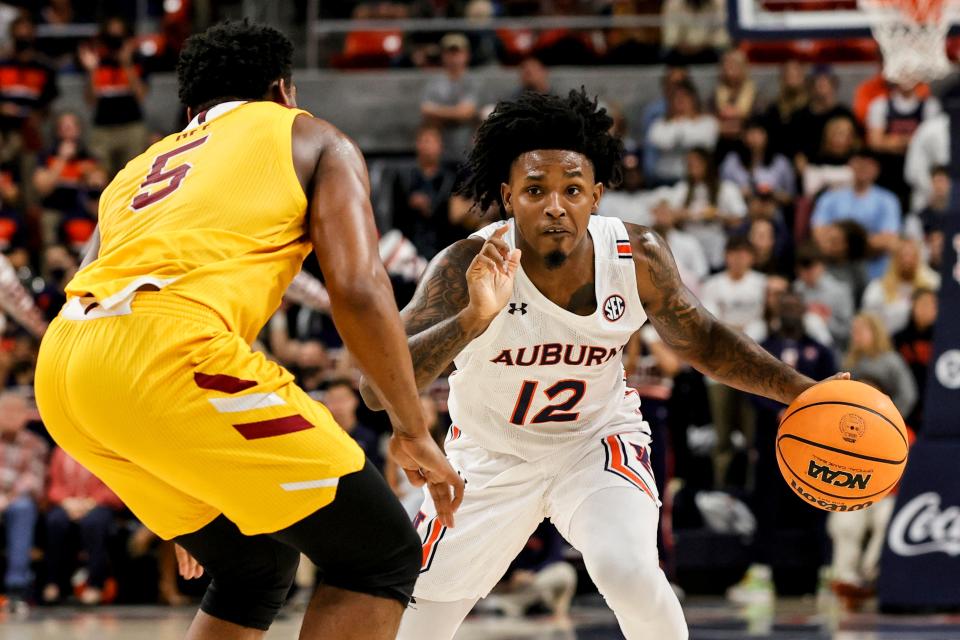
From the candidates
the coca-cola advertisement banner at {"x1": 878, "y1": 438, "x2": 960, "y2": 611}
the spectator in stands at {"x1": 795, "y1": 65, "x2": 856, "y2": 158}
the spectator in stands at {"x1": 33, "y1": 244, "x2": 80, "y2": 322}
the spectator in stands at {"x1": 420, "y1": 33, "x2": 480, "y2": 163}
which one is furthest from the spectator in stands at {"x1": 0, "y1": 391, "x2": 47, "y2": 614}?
the spectator in stands at {"x1": 795, "y1": 65, "x2": 856, "y2": 158}

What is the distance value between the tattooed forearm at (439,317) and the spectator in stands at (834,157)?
25.5 ft

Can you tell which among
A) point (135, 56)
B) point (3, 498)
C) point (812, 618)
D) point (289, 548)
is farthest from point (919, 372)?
point (135, 56)

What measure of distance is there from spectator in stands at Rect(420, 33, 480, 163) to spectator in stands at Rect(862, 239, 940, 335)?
453cm

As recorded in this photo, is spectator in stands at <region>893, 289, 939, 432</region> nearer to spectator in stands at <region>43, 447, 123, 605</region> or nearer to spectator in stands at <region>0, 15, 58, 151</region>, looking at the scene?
spectator in stands at <region>43, 447, 123, 605</region>

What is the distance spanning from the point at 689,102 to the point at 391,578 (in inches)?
396

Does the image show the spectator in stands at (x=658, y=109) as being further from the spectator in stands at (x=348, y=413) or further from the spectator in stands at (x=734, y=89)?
the spectator in stands at (x=348, y=413)

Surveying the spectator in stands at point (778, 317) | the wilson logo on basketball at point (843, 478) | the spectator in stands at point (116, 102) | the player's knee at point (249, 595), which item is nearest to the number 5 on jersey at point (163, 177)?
the player's knee at point (249, 595)

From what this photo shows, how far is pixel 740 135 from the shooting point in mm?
12641

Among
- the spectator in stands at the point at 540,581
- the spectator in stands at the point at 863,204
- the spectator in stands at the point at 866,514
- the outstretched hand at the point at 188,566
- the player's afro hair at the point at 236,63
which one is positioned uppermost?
the player's afro hair at the point at 236,63

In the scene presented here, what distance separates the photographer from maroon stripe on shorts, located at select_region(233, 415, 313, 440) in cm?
334

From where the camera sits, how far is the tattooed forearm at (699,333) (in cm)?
497

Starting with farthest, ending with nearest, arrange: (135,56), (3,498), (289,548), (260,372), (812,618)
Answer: (135,56)
(3,498)
(812,618)
(289,548)
(260,372)

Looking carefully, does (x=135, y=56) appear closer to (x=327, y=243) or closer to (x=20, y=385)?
(x=20, y=385)

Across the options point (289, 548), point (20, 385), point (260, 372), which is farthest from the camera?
point (20, 385)
